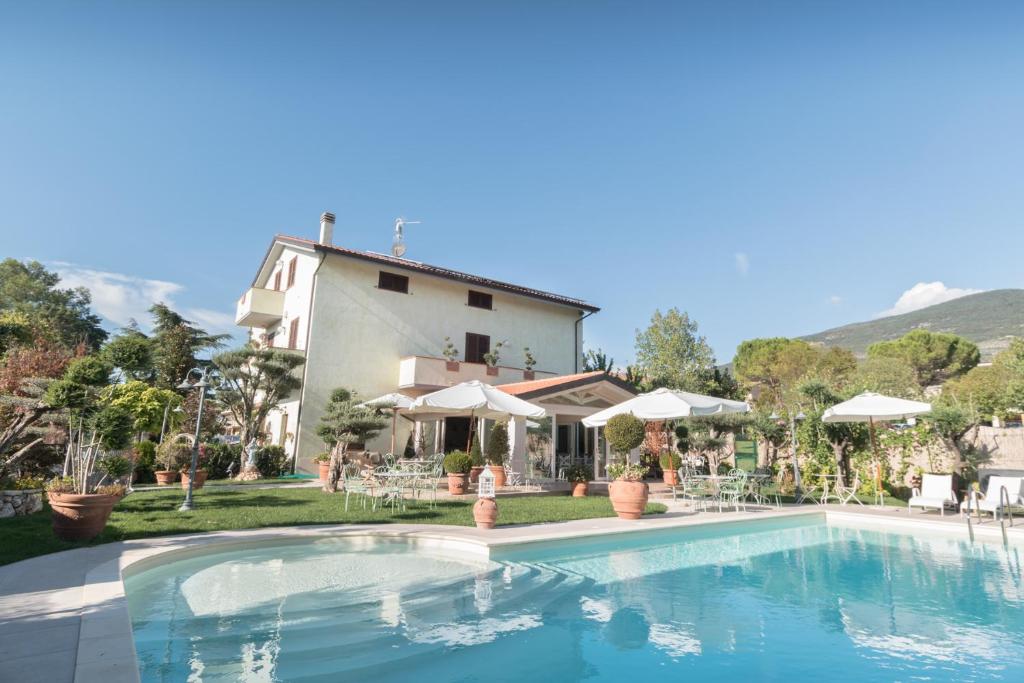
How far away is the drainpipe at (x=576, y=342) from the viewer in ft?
92.3

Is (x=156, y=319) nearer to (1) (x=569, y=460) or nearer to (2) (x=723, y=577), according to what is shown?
(1) (x=569, y=460)

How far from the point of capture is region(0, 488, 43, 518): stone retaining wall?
29.6 ft

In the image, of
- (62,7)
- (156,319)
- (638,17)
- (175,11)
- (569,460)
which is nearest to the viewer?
(62,7)

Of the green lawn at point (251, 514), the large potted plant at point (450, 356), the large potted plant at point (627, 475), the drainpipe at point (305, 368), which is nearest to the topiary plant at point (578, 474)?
the green lawn at point (251, 514)

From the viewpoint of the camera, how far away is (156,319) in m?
29.4

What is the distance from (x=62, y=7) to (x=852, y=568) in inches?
650

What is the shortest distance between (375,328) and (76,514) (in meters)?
15.1

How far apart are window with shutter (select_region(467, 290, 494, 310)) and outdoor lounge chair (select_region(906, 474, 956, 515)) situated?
17.6m

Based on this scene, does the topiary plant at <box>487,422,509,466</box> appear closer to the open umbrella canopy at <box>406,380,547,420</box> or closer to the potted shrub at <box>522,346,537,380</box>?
the open umbrella canopy at <box>406,380,547,420</box>

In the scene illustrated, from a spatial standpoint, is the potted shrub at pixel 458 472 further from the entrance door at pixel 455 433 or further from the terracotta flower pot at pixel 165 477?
the terracotta flower pot at pixel 165 477

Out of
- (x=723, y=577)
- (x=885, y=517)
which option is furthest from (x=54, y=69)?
(x=885, y=517)

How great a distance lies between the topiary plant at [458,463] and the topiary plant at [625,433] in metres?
4.20

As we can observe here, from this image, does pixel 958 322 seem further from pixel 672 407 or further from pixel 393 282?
pixel 672 407

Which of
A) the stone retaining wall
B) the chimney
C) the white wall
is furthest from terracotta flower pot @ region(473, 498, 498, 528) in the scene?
the chimney
